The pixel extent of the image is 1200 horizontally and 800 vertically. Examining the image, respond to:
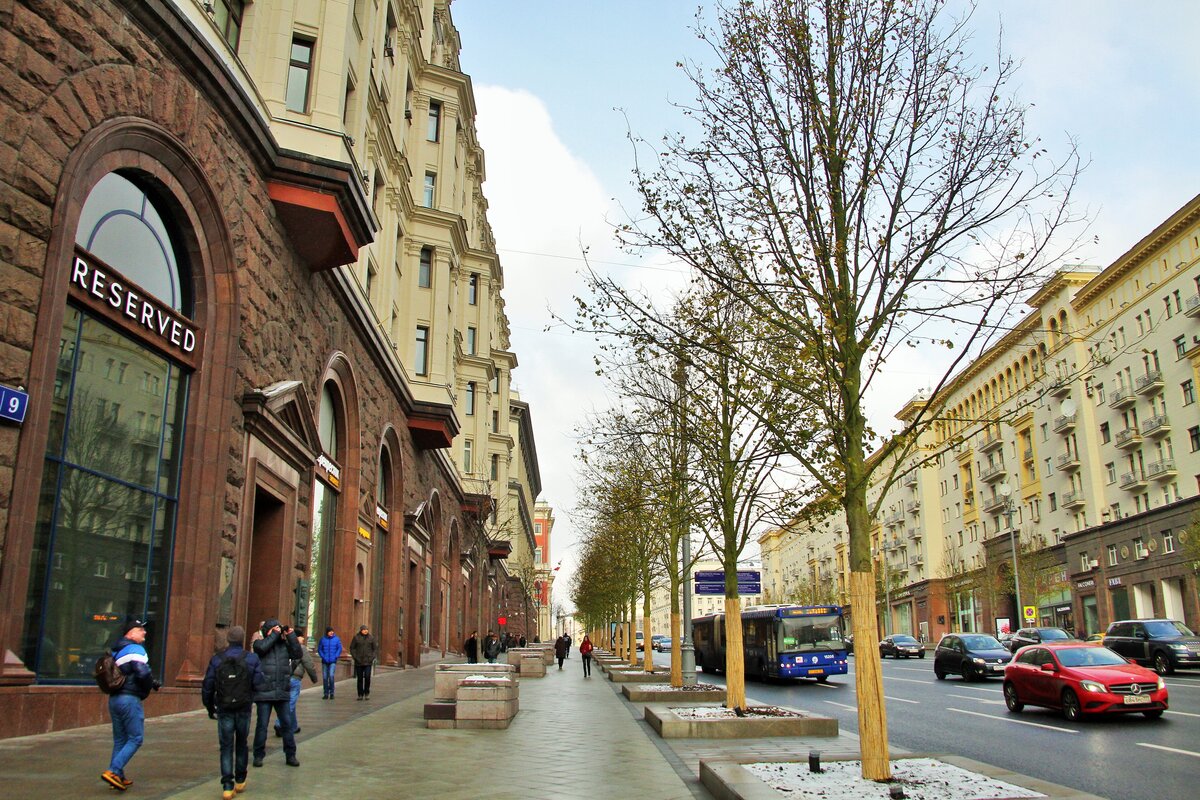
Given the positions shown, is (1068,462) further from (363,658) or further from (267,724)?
(267,724)

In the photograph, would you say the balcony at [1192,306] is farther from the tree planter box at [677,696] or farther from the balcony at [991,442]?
the tree planter box at [677,696]

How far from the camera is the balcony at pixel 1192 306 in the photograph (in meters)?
47.1

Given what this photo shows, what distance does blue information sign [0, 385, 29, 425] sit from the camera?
944 centimetres

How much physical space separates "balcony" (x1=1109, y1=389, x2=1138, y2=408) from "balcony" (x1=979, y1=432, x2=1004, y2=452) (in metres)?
18.7

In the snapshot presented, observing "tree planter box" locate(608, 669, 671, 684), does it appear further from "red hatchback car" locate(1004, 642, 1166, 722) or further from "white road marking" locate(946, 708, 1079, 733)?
"red hatchback car" locate(1004, 642, 1166, 722)

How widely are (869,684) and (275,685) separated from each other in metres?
5.78

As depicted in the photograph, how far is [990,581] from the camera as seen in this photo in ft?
217

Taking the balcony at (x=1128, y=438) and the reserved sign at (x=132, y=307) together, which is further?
the balcony at (x=1128, y=438)

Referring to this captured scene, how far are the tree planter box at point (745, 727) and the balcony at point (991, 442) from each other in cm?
6743

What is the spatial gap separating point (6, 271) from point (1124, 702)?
663 inches

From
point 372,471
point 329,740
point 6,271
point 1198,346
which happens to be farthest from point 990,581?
point 6,271

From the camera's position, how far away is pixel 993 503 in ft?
243

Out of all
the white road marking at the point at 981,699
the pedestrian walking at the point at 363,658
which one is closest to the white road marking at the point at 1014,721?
the white road marking at the point at 981,699

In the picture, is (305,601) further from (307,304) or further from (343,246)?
(343,246)
